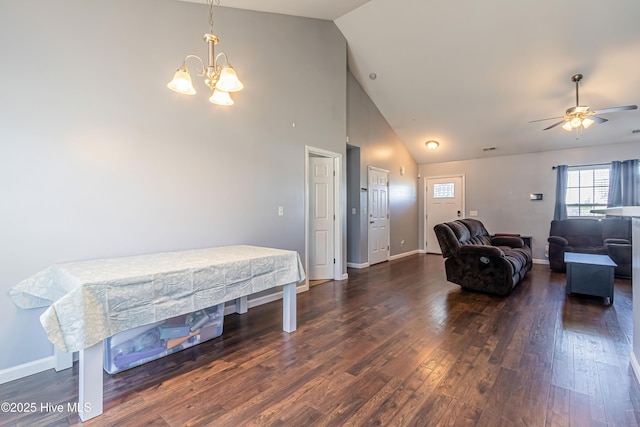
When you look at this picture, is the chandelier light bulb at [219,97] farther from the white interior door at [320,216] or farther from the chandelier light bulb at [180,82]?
the white interior door at [320,216]

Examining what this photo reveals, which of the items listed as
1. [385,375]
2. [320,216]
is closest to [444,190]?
[320,216]

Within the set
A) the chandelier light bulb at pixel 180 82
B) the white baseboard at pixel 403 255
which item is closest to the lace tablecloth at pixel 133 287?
the chandelier light bulb at pixel 180 82

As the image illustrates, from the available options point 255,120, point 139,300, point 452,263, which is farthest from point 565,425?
point 255,120

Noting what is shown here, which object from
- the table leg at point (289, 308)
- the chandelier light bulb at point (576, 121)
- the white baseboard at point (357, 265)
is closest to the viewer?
the table leg at point (289, 308)

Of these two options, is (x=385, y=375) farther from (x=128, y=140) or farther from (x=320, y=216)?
(x=320, y=216)

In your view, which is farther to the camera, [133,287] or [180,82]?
[180,82]

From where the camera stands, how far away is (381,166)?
252 inches

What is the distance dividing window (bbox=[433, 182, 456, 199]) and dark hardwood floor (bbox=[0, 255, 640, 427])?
4.45m

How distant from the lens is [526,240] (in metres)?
6.04

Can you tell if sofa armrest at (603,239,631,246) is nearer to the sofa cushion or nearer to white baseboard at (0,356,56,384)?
the sofa cushion

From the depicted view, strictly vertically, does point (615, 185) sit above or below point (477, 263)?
above

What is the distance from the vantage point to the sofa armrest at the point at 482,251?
3.83 meters

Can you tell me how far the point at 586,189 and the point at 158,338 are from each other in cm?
776

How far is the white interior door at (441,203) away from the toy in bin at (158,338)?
6309mm
